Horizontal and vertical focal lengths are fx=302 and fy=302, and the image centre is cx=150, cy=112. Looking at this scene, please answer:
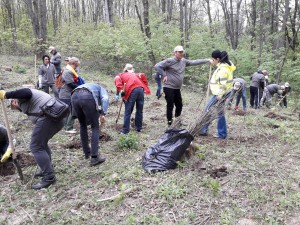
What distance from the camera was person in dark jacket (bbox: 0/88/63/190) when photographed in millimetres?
→ 3932

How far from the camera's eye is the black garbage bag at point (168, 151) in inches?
170

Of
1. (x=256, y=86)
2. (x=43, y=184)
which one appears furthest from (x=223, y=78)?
(x=256, y=86)

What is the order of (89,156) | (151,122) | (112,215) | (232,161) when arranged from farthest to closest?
(151,122)
(89,156)
(232,161)
(112,215)

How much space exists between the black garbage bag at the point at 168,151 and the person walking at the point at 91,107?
85 centimetres

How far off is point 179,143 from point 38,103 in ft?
6.58

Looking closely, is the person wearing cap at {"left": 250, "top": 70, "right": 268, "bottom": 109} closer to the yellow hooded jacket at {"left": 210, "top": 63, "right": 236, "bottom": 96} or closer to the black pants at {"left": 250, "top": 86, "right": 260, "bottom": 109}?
the black pants at {"left": 250, "top": 86, "right": 260, "bottom": 109}

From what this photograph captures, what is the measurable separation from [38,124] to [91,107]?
826 millimetres

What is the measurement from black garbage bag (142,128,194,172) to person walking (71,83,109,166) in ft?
2.79

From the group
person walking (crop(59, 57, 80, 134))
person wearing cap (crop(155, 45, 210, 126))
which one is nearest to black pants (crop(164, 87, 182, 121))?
person wearing cap (crop(155, 45, 210, 126))

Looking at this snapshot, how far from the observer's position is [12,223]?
11.6ft

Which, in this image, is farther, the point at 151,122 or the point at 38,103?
the point at 151,122

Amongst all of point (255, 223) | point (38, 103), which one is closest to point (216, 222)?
point (255, 223)

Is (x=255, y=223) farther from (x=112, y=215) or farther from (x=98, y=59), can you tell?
(x=98, y=59)

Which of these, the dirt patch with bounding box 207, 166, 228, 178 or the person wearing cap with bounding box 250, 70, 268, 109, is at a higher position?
the person wearing cap with bounding box 250, 70, 268, 109
